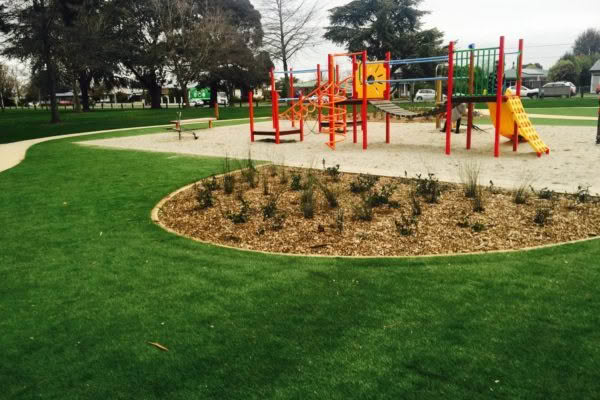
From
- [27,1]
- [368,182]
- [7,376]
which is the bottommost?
[7,376]

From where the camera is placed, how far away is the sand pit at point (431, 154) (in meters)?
8.48

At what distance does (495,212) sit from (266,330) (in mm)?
3805

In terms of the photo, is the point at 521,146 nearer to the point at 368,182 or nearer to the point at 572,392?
the point at 368,182

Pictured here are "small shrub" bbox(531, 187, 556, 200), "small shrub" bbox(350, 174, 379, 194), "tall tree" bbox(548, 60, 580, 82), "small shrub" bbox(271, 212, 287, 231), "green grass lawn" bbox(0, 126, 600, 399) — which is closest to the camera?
"green grass lawn" bbox(0, 126, 600, 399)

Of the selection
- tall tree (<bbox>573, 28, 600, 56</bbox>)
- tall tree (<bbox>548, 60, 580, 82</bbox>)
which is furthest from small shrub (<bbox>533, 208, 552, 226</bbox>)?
tall tree (<bbox>573, 28, 600, 56</bbox>)

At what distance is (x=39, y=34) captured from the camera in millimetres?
28062

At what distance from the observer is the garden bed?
521 centimetres

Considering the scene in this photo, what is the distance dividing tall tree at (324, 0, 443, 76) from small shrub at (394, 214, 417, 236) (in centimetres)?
4595

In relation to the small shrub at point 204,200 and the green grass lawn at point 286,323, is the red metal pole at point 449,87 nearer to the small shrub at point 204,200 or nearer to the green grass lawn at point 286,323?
the small shrub at point 204,200

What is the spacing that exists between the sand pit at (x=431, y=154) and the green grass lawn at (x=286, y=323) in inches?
153

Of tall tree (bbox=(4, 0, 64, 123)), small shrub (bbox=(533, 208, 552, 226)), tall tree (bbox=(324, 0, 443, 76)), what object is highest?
tall tree (bbox=(324, 0, 443, 76))

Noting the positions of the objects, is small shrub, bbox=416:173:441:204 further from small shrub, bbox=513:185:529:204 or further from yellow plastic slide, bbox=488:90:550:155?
yellow plastic slide, bbox=488:90:550:155

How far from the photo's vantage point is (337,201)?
677 centimetres

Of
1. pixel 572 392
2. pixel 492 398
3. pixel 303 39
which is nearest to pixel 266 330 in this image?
pixel 492 398
